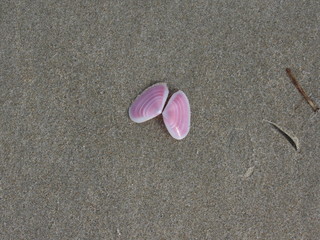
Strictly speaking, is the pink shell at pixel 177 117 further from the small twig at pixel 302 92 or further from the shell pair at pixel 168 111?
the small twig at pixel 302 92

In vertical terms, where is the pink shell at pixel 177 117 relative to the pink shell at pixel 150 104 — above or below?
below

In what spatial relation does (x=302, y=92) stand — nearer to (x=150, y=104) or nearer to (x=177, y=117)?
(x=177, y=117)

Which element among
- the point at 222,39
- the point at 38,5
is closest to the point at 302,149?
the point at 222,39

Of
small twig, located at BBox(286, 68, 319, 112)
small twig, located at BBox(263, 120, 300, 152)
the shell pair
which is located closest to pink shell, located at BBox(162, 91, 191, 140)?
the shell pair

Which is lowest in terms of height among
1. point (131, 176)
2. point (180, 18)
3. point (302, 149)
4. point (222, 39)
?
point (302, 149)

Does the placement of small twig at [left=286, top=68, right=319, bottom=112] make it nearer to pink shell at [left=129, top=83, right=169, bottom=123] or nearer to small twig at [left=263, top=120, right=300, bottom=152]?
small twig at [left=263, top=120, right=300, bottom=152]

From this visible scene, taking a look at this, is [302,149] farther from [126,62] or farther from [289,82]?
[126,62]

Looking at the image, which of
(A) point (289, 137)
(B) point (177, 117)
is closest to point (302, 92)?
(A) point (289, 137)

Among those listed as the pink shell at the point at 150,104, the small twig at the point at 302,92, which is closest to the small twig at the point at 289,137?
the small twig at the point at 302,92
